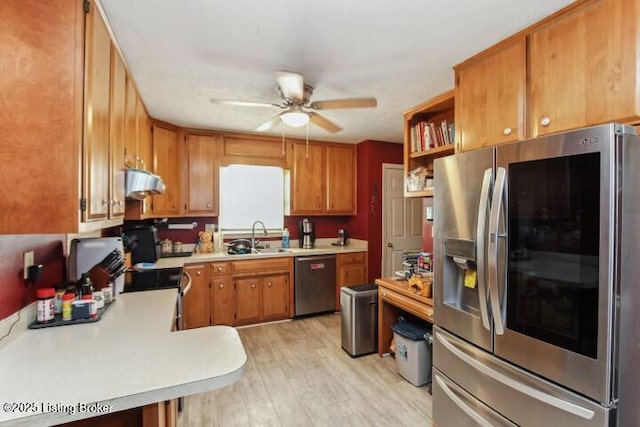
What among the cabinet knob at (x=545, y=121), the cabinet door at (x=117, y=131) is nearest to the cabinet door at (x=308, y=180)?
the cabinet door at (x=117, y=131)

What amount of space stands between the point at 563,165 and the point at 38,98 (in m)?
1.96

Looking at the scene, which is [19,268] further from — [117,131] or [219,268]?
[219,268]

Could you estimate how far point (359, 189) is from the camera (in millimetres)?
4383

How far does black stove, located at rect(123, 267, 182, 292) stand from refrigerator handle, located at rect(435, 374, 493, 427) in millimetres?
1821

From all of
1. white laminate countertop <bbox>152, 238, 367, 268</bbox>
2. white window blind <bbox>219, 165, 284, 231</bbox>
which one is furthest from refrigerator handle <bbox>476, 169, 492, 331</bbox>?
white window blind <bbox>219, 165, 284, 231</bbox>

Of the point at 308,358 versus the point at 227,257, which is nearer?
the point at 308,358

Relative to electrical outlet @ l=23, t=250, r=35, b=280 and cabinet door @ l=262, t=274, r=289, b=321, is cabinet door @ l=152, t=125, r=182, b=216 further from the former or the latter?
electrical outlet @ l=23, t=250, r=35, b=280

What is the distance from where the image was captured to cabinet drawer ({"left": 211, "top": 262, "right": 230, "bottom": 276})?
132 inches

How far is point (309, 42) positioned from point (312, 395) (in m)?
2.38

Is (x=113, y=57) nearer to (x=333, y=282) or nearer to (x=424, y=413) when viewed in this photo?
(x=424, y=413)

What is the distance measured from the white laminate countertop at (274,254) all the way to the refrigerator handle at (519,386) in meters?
2.26

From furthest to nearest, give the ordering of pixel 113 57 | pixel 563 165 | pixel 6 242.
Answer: pixel 113 57
pixel 6 242
pixel 563 165

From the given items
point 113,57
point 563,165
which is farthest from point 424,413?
point 113,57

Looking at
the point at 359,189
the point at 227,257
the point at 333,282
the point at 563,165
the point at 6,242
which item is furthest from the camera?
the point at 359,189
